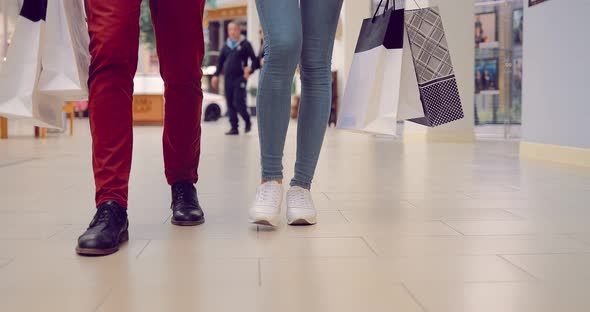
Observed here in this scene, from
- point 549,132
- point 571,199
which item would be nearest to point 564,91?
point 549,132

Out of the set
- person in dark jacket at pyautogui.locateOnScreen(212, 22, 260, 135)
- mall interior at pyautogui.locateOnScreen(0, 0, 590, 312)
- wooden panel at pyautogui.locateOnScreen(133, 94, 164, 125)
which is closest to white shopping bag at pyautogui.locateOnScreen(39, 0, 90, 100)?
mall interior at pyautogui.locateOnScreen(0, 0, 590, 312)

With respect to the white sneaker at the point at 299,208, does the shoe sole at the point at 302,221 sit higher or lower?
lower

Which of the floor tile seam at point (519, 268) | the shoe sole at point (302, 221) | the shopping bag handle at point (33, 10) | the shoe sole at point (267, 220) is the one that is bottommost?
the floor tile seam at point (519, 268)

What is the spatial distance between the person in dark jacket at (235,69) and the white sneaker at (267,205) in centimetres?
663

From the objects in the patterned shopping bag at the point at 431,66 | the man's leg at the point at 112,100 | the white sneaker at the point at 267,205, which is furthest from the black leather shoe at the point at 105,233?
the patterned shopping bag at the point at 431,66

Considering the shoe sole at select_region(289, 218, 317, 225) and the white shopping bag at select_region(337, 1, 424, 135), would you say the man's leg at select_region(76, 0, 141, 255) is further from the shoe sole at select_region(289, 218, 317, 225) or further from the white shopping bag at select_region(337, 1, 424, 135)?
the white shopping bag at select_region(337, 1, 424, 135)

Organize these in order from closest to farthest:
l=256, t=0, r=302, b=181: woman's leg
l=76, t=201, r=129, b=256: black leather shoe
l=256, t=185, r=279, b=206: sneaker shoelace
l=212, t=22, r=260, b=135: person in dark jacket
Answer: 1. l=76, t=201, r=129, b=256: black leather shoe
2. l=256, t=0, r=302, b=181: woman's leg
3. l=256, t=185, r=279, b=206: sneaker shoelace
4. l=212, t=22, r=260, b=135: person in dark jacket

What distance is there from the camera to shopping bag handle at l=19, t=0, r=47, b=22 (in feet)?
5.25

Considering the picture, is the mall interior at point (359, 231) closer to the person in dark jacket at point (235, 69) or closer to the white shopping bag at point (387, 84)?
Answer: the white shopping bag at point (387, 84)

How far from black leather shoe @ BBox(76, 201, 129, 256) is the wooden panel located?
411 inches

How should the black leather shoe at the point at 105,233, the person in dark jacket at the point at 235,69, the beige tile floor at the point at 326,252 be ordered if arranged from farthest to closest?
the person in dark jacket at the point at 235,69 → the black leather shoe at the point at 105,233 → the beige tile floor at the point at 326,252

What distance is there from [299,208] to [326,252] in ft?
1.25

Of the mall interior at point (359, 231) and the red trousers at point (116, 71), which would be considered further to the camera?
the red trousers at point (116, 71)

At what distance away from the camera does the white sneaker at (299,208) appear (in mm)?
1956
